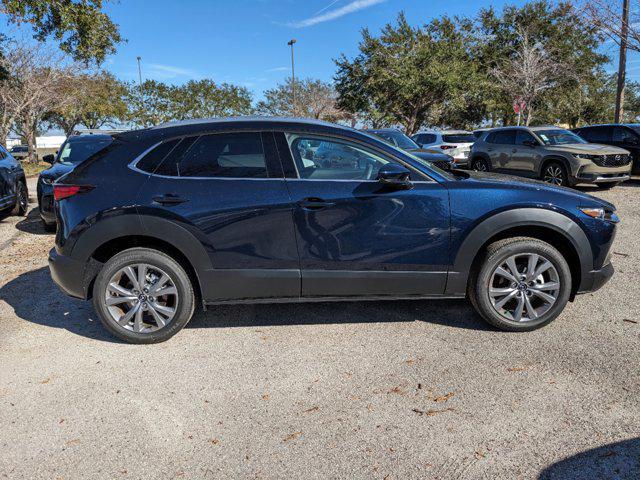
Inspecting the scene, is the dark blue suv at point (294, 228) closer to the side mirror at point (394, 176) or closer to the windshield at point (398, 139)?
the side mirror at point (394, 176)

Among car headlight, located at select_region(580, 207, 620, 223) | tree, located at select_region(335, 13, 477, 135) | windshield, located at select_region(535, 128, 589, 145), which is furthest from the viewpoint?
tree, located at select_region(335, 13, 477, 135)

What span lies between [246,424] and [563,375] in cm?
212

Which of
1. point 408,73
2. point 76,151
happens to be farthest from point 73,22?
point 408,73

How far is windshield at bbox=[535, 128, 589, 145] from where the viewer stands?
12.2m

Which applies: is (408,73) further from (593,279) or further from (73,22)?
(593,279)

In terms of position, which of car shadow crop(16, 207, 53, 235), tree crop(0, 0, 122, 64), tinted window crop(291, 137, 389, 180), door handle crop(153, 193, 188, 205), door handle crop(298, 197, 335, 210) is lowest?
car shadow crop(16, 207, 53, 235)

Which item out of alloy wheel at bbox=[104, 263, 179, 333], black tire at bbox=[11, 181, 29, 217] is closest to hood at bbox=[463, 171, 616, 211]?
alloy wheel at bbox=[104, 263, 179, 333]

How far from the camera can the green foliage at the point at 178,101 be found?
54.3 metres

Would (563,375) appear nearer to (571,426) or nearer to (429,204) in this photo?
(571,426)

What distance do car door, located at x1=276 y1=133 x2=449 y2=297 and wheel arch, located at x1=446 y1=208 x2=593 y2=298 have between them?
0.14 metres

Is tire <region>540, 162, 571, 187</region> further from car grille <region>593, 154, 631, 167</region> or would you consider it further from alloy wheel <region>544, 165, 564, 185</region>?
car grille <region>593, 154, 631, 167</region>

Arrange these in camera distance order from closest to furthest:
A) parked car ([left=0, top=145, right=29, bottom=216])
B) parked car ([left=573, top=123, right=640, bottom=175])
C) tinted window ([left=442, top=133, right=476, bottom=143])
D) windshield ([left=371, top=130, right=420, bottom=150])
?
parked car ([left=0, top=145, right=29, bottom=216]) → windshield ([left=371, top=130, right=420, bottom=150]) → parked car ([left=573, top=123, right=640, bottom=175]) → tinted window ([left=442, top=133, right=476, bottom=143])

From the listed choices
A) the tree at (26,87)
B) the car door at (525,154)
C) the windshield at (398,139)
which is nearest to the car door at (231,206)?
the windshield at (398,139)

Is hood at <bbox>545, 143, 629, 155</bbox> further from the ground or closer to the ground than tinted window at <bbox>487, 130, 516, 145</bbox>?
closer to the ground
